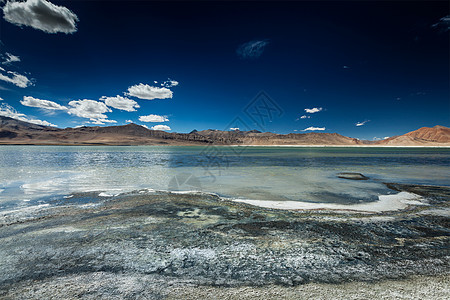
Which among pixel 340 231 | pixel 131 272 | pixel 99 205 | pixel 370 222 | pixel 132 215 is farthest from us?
pixel 99 205

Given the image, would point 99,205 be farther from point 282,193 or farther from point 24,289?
point 282,193

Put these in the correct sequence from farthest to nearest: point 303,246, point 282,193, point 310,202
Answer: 1. point 282,193
2. point 310,202
3. point 303,246

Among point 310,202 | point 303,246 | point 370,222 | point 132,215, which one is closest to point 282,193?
point 310,202

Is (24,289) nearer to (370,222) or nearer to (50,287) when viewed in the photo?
(50,287)

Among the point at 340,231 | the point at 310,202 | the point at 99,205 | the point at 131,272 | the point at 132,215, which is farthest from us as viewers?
the point at 310,202

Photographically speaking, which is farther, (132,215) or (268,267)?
(132,215)

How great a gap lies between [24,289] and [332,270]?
401cm

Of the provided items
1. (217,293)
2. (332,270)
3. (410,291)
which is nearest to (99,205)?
(217,293)

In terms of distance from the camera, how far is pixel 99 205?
6875 millimetres

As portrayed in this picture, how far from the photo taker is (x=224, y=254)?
11.3 ft

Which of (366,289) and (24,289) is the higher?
(366,289)

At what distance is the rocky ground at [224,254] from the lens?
2.53 meters

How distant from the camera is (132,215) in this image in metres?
5.69

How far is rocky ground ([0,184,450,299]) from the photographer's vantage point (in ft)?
8.30
